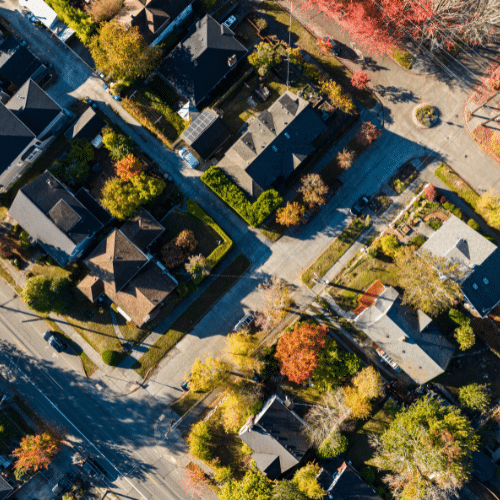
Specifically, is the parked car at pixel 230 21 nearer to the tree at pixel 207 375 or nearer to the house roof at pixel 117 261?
the house roof at pixel 117 261

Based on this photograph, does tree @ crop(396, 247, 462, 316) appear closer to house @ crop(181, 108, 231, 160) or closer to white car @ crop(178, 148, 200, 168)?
house @ crop(181, 108, 231, 160)

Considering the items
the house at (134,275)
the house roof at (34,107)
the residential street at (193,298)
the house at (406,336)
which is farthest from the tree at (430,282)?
the house roof at (34,107)

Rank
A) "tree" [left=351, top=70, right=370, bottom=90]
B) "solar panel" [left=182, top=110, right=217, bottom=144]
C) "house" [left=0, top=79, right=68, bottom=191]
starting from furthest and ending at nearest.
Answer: "tree" [left=351, top=70, right=370, bottom=90] < "solar panel" [left=182, top=110, right=217, bottom=144] < "house" [left=0, top=79, right=68, bottom=191]

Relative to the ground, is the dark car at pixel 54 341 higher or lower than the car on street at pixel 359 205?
lower

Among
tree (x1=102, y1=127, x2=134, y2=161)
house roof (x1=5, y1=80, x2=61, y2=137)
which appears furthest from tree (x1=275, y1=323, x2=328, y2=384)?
house roof (x1=5, y1=80, x2=61, y2=137)

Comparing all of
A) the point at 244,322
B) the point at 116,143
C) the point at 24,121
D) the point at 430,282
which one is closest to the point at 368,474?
the point at 244,322

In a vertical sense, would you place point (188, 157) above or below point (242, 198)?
below

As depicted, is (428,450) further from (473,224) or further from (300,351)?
(473,224)
